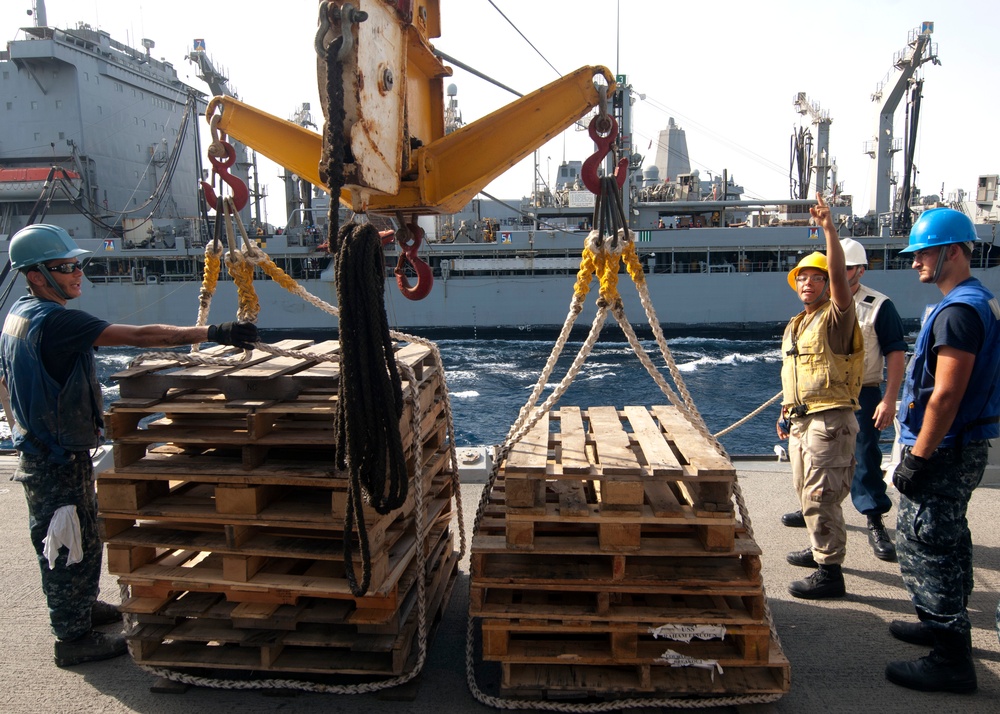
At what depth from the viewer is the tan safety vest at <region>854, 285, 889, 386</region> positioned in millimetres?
4531

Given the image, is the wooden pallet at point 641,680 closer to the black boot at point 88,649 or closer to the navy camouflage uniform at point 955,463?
the navy camouflage uniform at point 955,463

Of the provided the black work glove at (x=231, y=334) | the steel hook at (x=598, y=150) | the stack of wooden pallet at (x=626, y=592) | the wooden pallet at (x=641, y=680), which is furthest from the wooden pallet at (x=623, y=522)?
the steel hook at (x=598, y=150)

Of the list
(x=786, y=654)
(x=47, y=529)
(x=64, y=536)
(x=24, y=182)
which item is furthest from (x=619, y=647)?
(x=24, y=182)

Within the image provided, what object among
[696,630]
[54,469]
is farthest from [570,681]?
[54,469]

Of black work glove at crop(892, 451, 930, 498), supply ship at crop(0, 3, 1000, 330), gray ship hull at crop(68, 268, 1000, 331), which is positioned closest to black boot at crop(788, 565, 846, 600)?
black work glove at crop(892, 451, 930, 498)

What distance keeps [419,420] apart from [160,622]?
1.63 m

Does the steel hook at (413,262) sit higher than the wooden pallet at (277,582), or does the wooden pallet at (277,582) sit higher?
the steel hook at (413,262)

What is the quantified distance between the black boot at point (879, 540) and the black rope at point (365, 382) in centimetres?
374

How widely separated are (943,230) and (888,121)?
3691 centimetres

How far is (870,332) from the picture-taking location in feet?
14.9

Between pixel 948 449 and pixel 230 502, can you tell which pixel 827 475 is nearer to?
pixel 948 449

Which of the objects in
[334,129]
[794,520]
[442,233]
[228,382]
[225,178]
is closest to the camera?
[334,129]

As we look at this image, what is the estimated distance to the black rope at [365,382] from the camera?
8.00 feet

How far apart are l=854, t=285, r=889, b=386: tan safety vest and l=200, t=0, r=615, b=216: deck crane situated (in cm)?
268
